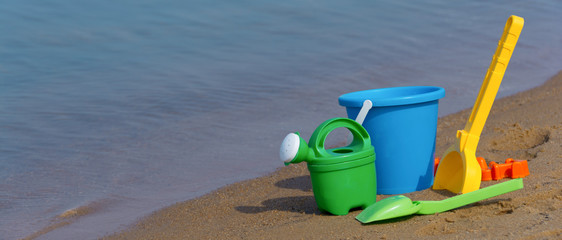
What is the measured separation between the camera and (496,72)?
3.42m

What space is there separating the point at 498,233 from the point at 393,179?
100cm

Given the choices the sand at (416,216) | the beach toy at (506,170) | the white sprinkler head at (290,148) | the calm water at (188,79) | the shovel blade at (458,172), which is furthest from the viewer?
the calm water at (188,79)

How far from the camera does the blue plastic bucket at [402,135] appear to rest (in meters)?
3.44

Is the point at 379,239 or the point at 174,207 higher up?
the point at 379,239

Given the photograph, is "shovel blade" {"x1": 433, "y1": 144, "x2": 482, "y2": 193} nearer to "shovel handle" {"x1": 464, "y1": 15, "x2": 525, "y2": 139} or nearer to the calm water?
"shovel handle" {"x1": 464, "y1": 15, "x2": 525, "y2": 139}

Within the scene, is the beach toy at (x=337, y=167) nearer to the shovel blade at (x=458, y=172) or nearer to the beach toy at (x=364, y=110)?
the beach toy at (x=364, y=110)

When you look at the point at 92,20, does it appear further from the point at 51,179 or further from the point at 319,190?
the point at 319,190

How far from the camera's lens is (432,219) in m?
2.93

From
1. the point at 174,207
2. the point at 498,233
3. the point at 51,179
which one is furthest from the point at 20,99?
the point at 498,233

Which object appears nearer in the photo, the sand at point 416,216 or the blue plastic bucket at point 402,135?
the sand at point 416,216

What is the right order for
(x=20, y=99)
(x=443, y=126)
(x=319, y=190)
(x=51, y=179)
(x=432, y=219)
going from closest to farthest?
(x=432, y=219) → (x=319, y=190) → (x=51, y=179) → (x=443, y=126) → (x=20, y=99)

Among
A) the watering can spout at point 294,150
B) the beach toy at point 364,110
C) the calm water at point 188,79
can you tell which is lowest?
the calm water at point 188,79

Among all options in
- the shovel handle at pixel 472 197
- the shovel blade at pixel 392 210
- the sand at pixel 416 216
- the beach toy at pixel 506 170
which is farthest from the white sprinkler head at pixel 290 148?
the beach toy at pixel 506 170

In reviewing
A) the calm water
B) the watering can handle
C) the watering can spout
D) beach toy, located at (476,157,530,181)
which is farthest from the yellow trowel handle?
the calm water
